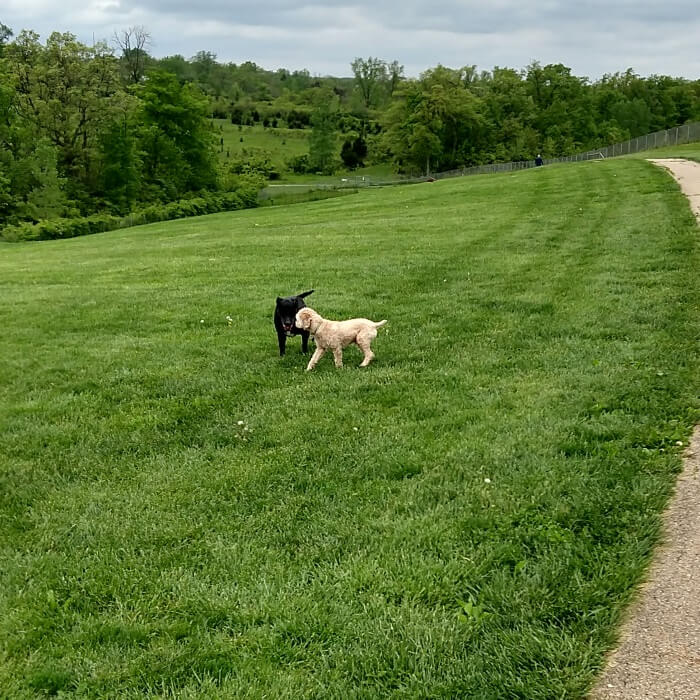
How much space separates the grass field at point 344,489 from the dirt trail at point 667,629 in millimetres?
94

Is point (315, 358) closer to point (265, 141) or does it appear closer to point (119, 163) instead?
point (119, 163)

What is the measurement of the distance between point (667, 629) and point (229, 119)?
110 meters

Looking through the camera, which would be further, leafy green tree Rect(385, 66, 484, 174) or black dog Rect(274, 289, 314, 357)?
leafy green tree Rect(385, 66, 484, 174)

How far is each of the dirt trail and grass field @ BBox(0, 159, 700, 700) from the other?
0.31 feet

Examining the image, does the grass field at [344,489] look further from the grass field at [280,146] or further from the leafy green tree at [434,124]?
the leafy green tree at [434,124]

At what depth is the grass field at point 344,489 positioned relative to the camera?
298cm

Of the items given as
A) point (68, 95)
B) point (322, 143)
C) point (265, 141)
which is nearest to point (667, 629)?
point (68, 95)

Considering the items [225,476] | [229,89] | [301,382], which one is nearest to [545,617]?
[225,476]

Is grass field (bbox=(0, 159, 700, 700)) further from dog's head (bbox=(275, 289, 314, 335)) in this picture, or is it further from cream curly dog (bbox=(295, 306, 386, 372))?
dog's head (bbox=(275, 289, 314, 335))

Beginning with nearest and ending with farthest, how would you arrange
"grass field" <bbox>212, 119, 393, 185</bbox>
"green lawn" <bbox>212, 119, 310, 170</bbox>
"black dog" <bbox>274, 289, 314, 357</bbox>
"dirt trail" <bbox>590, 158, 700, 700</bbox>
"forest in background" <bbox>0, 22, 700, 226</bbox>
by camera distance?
1. "dirt trail" <bbox>590, 158, 700, 700</bbox>
2. "black dog" <bbox>274, 289, 314, 357</bbox>
3. "forest in background" <bbox>0, 22, 700, 226</bbox>
4. "grass field" <bbox>212, 119, 393, 185</bbox>
5. "green lawn" <bbox>212, 119, 310, 170</bbox>

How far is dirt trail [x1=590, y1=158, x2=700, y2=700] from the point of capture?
2650 mm

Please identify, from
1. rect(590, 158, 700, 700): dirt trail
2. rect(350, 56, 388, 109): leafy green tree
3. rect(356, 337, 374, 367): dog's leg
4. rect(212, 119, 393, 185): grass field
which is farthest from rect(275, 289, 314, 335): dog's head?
rect(350, 56, 388, 109): leafy green tree

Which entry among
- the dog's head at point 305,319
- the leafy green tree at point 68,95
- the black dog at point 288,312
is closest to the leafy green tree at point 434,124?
the leafy green tree at point 68,95

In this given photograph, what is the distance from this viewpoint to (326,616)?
320 centimetres
